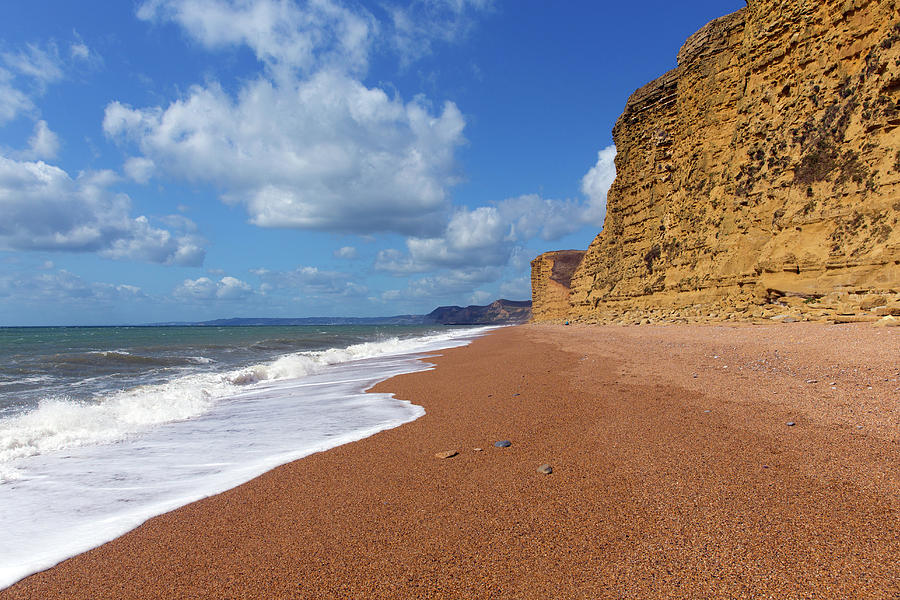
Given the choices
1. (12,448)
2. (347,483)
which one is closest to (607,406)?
(347,483)

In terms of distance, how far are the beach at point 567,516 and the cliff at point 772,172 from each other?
9.11 meters

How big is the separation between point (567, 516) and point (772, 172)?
1588 cm

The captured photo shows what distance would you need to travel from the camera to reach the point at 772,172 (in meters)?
13.5

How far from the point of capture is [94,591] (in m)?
1.67

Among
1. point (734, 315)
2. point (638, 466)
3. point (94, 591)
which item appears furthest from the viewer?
point (734, 315)

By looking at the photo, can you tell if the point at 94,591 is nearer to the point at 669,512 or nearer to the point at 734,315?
the point at 669,512

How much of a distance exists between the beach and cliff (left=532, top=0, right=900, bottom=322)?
9109 millimetres

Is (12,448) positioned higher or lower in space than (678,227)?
lower

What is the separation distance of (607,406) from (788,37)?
16.5 metres

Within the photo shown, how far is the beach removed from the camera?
4.95 ft

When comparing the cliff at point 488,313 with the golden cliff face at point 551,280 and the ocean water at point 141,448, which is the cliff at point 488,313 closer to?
the golden cliff face at point 551,280

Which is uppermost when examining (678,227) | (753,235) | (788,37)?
(788,37)

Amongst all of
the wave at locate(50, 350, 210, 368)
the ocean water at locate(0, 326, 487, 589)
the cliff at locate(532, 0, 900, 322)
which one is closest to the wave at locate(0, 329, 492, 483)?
the ocean water at locate(0, 326, 487, 589)

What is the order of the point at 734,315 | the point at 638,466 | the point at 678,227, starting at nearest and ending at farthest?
the point at 638,466 → the point at 734,315 → the point at 678,227
